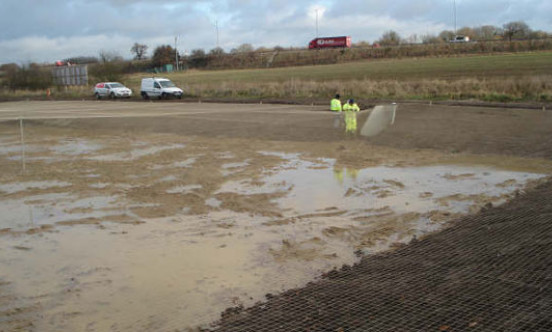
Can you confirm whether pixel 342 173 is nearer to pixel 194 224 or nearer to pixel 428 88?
pixel 194 224

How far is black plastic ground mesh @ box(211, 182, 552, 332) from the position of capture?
16.5ft

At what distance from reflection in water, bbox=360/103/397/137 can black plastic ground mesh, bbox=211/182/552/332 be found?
1155 centimetres

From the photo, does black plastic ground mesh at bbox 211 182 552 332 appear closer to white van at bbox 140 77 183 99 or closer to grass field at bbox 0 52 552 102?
grass field at bbox 0 52 552 102

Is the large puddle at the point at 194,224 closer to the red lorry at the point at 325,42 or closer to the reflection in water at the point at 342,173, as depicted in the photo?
the reflection in water at the point at 342,173

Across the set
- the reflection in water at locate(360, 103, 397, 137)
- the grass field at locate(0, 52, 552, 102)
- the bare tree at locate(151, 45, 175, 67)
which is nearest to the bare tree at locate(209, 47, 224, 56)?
the bare tree at locate(151, 45, 175, 67)

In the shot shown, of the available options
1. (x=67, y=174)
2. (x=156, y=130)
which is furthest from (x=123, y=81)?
(x=67, y=174)

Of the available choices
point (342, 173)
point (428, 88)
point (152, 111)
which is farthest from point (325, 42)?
point (342, 173)

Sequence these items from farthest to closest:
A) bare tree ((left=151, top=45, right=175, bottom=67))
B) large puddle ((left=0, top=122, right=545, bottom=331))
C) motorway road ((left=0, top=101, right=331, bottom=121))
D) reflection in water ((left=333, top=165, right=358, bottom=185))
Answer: bare tree ((left=151, top=45, right=175, bottom=67)), motorway road ((left=0, top=101, right=331, bottom=121)), reflection in water ((left=333, top=165, right=358, bottom=185)), large puddle ((left=0, top=122, right=545, bottom=331))

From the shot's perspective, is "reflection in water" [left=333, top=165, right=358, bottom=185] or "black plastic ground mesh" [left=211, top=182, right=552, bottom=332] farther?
"reflection in water" [left=333, top=165, right=358, bottom=185]

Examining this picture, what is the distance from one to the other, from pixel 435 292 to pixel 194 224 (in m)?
4.33

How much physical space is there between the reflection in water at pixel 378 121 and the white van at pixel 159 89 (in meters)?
20.7

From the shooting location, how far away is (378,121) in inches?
839

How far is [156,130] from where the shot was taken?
2198cm

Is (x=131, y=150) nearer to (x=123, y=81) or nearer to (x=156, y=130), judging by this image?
(x=156, y=130)
